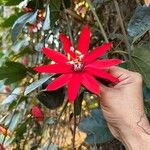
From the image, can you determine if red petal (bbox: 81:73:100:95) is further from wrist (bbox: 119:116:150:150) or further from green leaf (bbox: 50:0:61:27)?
green leaf (bbox: 50:0:61:27)

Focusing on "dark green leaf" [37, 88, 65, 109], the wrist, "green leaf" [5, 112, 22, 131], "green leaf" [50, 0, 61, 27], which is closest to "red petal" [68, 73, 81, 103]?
the wrist

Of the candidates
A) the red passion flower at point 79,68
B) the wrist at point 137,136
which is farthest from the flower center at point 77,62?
the wrist at point 137,136

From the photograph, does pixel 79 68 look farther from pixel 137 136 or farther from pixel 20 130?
pixel 20 130

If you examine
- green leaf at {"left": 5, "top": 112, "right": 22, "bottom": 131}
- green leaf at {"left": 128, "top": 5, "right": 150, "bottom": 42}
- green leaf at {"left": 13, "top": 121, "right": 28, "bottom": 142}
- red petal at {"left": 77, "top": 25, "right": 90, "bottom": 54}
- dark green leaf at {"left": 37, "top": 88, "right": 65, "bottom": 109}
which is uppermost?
red petal at {"left": 77, "top": 25, "right": 90, "bottom": 54}

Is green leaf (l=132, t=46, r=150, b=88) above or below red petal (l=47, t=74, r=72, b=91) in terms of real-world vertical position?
below

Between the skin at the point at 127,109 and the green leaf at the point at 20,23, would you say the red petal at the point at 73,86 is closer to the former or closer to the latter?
the skin at the point at 127,109

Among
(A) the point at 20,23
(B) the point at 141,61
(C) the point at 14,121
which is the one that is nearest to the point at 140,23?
(B) the point at 141,61

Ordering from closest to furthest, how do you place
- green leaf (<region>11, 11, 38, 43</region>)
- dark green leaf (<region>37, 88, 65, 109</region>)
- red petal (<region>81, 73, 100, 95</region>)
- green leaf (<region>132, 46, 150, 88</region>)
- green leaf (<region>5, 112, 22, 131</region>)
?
red petal (<region>81, 73, 100, 95</region>), green leaf (<region>132, 46, 150, 88</region>), dark green leaf (<region>37, 88, 65, 109</region>), green leaf (<region>11, 11, 38, 43</region>), green leaf (<region>5, 112, 22, 131</region>)
